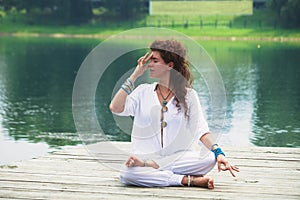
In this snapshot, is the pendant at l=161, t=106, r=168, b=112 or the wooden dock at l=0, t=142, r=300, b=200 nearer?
the wooden dock at l=0, t=142, r=300, b=200

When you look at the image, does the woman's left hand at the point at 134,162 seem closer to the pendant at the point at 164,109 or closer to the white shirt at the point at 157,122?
the white shirt at the point at 157,122

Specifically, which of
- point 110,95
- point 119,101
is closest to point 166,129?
point 119,101

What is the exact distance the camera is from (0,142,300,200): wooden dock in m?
5.64

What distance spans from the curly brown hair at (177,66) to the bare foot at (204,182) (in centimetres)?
50

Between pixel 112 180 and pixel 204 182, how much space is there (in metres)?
0.81

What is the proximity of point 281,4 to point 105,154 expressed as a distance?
51321 millimetres

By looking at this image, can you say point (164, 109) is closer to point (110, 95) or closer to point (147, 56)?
point (147, 56)

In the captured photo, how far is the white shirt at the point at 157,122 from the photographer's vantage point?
5.77 m

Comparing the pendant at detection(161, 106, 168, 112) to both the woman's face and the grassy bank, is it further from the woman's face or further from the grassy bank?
the grassy bank

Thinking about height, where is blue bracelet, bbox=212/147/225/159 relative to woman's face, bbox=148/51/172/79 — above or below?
below

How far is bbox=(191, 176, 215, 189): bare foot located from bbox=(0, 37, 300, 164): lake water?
594cm

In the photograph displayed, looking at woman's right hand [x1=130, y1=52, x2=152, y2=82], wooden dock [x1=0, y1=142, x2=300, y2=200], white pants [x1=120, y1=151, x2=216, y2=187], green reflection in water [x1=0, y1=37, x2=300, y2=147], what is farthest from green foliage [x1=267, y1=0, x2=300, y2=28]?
woman's right hand [x1=130, y1=52, x2=152, y2=82]

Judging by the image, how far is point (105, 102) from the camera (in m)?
18.5

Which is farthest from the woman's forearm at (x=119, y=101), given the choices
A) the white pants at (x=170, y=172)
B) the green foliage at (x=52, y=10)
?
the green foliage at (x=52, y=10)
